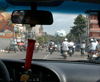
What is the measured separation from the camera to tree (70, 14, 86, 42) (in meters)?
3.23

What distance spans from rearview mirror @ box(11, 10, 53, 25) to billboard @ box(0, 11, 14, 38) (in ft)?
0.24

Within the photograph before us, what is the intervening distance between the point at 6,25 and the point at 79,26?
3.45 ft

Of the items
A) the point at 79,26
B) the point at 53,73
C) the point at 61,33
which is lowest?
the point at 53,73

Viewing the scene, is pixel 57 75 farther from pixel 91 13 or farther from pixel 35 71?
pixel 91 13

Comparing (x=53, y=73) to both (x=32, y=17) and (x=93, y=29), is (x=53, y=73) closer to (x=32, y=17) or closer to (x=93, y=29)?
(x=93, y=29)

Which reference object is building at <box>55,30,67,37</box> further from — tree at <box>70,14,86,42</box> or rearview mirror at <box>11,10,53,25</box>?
rearview mirror at <box>11,10,53,25</box>

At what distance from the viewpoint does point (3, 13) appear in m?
2.81

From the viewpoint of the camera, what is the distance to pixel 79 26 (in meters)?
3.45

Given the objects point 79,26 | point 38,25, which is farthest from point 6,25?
point 79,26

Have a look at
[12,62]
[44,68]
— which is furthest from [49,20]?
[12,62]

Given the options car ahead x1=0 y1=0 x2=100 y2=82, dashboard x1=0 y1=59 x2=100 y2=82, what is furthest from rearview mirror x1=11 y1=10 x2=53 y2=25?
dashboard x1=0 y1=59 x2=100 y2=82

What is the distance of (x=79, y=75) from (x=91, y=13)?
1000 millimetres

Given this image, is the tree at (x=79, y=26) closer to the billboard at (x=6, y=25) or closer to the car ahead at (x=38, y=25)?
the car ahead at (x=38, y=25)

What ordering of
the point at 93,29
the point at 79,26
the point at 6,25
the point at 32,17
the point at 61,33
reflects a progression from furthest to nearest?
1. the point at 79,26
2. the point at 61,33
3. the point at 93,29
4. the point at 6,25
5. the point at 32,17
